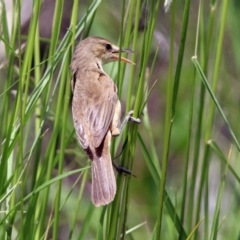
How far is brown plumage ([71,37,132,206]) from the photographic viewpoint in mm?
2100

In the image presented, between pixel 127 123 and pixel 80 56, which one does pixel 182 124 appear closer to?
pixel 80 56

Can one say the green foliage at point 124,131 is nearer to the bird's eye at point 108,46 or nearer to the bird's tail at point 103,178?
the bird's tail at point 103,178

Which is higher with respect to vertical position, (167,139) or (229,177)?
(167,139)

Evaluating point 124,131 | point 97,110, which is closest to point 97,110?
point 97,110

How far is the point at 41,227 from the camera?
2053 mm

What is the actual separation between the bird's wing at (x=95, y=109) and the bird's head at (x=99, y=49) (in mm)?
127

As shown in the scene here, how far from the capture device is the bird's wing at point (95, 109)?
230cm

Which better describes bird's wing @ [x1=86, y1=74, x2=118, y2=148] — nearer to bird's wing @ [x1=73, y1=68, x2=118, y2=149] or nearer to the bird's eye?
bird's wing @ [x1=73, y1=68, x2=118, y2=149]

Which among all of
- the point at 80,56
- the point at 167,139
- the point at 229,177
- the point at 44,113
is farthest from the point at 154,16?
the point at 229,177

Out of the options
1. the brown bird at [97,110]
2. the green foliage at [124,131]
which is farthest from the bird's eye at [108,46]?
the green foliage at [124,131]

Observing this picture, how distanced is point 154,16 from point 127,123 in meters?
0.36

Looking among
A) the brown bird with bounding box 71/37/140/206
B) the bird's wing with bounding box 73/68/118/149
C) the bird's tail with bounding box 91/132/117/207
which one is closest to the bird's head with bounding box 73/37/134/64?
the brown bird with bounding box 71/37/140/206

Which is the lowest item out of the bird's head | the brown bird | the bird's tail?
the bird's tail

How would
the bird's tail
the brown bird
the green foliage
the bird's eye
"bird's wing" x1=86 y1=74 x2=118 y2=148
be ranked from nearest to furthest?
the green foliage, the bird's tail, the brown bird, "bird's wing" x1=86 y1=74 x2=118 y2=148, the bird's eye
